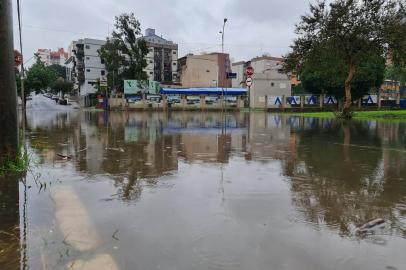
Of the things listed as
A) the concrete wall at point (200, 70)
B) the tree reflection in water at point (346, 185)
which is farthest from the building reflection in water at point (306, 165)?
the concrete wall at point (200, 70)

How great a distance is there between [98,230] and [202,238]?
105 cm

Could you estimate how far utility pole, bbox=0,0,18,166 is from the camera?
248 inches

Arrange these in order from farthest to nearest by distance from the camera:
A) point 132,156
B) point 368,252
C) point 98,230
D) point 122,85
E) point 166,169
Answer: point 122,85, point 132,156, point 166,169, point 98,230, point 368,252

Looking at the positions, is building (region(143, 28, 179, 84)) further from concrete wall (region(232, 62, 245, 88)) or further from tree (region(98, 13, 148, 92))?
tree (region(98, 13, 148, 92))

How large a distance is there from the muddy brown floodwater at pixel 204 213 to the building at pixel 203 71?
6784 centimetres

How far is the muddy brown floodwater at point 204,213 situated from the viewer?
334cm

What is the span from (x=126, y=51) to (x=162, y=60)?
27458 millimetres

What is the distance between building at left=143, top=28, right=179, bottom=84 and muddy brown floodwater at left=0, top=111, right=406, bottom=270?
2945 inches

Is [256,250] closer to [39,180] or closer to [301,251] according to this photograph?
[301,251]

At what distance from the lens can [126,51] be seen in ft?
183

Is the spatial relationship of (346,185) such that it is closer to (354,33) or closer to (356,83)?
(354,33)

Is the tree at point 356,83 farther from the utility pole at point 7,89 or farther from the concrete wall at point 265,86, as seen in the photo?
the utility pole at point 7,89

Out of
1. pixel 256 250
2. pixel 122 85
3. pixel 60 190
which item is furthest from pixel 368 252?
pixel 122 85

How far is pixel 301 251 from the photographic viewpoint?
3.47 m
